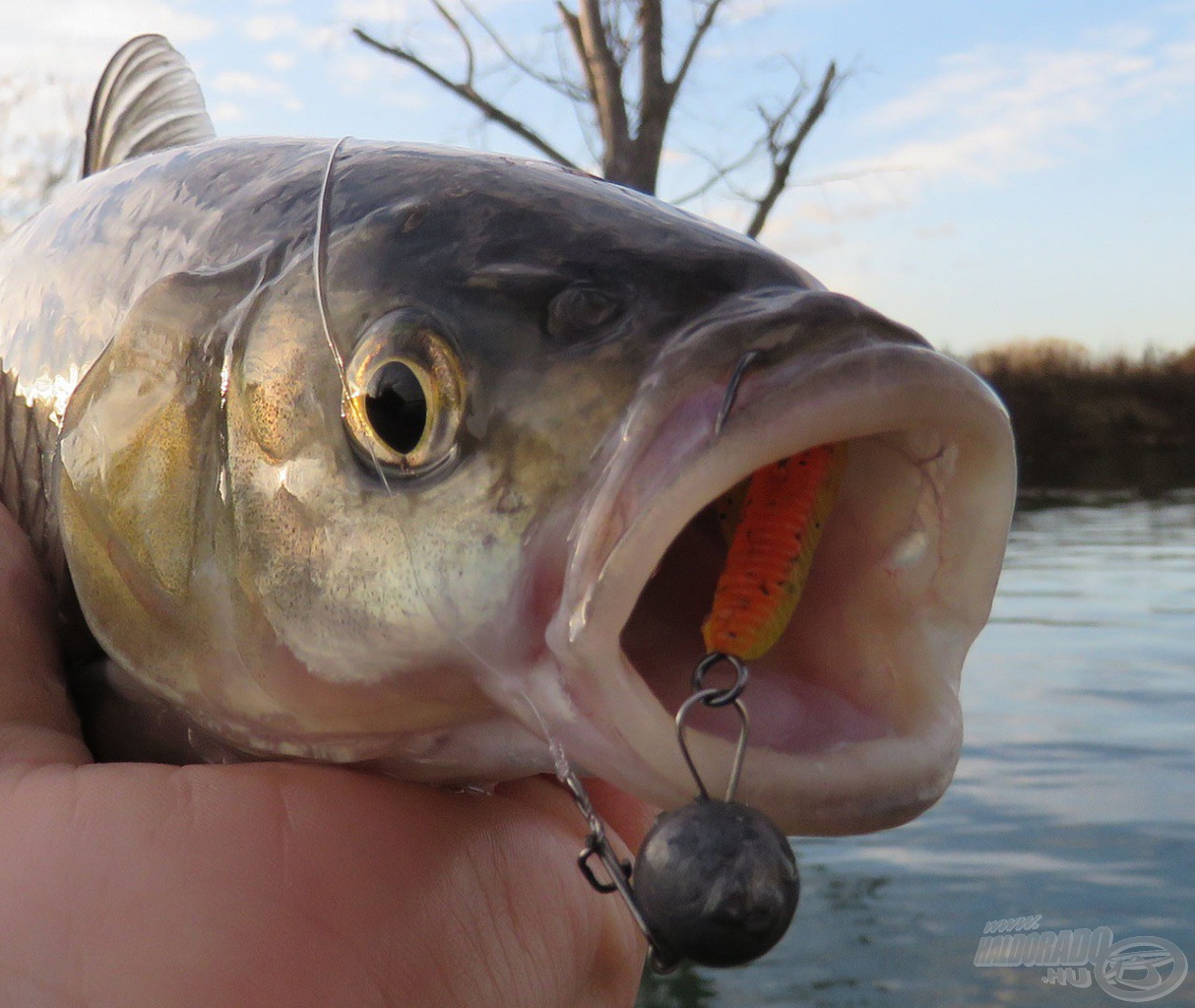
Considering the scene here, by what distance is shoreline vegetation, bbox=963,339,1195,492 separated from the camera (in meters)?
34.8

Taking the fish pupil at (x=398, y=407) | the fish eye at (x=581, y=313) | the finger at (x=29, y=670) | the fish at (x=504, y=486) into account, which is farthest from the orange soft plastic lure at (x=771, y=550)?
the finger at (x=29, y=670)

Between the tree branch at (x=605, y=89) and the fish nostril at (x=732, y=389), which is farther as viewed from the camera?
the tree branch at (x=605, y=89)

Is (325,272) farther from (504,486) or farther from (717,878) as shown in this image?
(717,878)

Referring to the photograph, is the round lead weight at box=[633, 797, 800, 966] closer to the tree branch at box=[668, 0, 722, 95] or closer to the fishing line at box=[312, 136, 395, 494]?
the fishing line at box=[312, 136, 395, 494]

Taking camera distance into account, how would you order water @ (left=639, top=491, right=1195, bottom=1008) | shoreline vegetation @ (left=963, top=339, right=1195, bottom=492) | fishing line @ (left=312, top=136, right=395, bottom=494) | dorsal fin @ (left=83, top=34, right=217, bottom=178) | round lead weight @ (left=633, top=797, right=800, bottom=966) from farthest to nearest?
1. shoreline vegetation @ (left=963, top=339, right=1195, bottom=492)
2. water @ (left=639, top=491, right=1195, bottom=1008)
3. dorsal fin @ (left=83, top=34, right=217, bottom=178)
4. fishing line @ (left=312, top=136, right=395, bottom=494)
5. round lead weight @ (left=633, top=797, right=800, bottom=966)

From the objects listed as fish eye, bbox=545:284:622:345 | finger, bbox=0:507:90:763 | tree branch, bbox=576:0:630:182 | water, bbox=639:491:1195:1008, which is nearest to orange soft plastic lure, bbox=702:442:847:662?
fish eye, bbox=545:284:622:345

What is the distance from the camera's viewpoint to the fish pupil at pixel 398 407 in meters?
1.13

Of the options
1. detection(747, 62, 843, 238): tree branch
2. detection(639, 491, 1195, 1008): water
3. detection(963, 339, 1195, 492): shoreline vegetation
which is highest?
detection(747, 62, 843, 238): tree branch

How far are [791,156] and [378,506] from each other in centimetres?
864

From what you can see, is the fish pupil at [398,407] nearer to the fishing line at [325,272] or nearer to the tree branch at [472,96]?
the fishing line at [325,272]

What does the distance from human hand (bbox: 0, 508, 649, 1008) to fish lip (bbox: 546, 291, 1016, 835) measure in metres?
0.28

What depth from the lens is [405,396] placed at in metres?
1.15

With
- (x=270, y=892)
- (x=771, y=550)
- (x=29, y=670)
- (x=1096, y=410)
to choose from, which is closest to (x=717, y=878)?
(x=771, y=550)

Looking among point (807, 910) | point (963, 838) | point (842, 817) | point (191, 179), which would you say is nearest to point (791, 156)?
point (963, 838)
